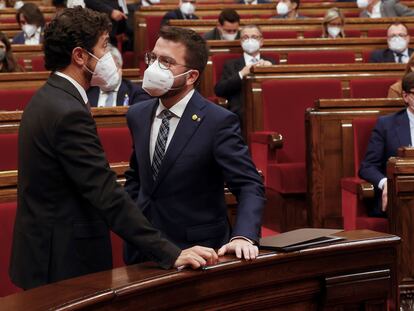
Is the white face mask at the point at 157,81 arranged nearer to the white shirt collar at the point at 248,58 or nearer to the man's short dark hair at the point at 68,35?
the man's short dark hair at the point at 68,35

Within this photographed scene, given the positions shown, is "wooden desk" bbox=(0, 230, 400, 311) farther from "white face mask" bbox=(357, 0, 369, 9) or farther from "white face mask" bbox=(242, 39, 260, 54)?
"white face mask" bbox=(357, 0, 369, 9)

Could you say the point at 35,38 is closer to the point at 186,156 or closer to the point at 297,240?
the point at 186,156

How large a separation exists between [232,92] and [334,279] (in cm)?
214

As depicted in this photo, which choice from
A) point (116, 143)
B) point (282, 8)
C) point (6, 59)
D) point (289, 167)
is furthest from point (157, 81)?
point (282, 8)

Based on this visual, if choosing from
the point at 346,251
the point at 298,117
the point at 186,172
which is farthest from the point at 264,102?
the point at 346,251

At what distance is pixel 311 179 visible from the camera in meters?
2.51

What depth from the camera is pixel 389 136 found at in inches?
92.4

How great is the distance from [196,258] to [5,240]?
0.54 meters

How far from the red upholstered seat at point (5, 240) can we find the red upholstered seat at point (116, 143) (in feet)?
2.14

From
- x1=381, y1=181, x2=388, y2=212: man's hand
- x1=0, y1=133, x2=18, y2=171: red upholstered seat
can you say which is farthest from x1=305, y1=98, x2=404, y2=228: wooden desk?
x1=0, y1=133, x2=18, y2=171: red upholstered seat

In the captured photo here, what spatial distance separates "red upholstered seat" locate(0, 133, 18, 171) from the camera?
2.10m

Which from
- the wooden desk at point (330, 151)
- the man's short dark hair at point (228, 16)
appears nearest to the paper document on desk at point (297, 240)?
the wooden desk at point (330, 151)

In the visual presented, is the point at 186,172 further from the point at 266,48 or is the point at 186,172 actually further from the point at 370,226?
the point at 266,48

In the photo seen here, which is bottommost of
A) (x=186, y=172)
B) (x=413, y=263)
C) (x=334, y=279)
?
(x=413, y=263)
